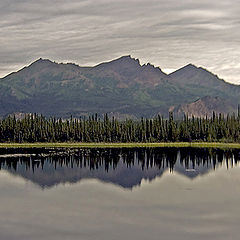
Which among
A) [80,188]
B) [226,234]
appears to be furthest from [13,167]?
[226,234]

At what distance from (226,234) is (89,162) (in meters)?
74.6

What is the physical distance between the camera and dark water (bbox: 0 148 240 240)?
52188 mm

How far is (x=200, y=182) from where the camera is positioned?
87938 mm

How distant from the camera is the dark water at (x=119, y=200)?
5219 cm

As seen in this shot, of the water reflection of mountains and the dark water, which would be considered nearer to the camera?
the dark water

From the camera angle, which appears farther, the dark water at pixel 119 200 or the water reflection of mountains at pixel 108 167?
the water reflection of mountains at pixel 108 167

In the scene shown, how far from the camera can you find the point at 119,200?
70.0 metres

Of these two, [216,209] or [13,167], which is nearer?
[216,209]

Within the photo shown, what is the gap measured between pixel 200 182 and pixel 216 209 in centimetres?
2547

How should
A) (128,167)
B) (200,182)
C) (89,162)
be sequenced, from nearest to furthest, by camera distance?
(200,182), (128,167), (89,162)

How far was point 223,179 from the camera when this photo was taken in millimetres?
91000

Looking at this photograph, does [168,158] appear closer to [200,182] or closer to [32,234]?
[200,182]

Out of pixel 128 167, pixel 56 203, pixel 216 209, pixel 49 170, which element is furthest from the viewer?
pixel 128 167

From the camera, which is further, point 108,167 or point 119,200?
point 108,167
